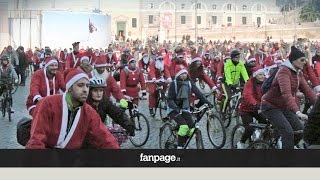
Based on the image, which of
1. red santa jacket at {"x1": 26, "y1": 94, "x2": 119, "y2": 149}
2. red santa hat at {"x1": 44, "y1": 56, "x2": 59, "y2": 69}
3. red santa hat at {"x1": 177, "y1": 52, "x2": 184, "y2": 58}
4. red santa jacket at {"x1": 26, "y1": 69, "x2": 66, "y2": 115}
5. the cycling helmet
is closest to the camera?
red santa jacket at {"x1": 26, "y1": 94, "x2": 119, "y2": 149}

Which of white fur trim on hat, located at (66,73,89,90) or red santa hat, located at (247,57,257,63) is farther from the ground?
red santa hat, located at (247,57,257,63)

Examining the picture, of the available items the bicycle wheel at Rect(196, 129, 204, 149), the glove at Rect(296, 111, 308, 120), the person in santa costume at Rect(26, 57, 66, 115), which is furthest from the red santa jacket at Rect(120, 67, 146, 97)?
the glove at Rect(296, 111, 308, 120)

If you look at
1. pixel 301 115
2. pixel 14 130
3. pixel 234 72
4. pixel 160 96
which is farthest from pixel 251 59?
pixel 14 130

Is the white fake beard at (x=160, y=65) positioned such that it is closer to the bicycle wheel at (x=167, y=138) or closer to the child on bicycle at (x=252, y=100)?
the bicycle wheel at (x=167, y=138)

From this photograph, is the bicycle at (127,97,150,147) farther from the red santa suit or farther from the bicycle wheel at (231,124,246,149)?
the bicycle wheel at (231,124,246,149)

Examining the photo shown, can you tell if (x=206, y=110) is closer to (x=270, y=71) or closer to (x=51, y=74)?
(x=270, y=71)

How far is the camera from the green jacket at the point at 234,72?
6184 millimetres

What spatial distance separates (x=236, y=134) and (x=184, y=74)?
619 millimetres

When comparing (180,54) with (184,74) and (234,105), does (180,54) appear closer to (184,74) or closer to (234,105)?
(184,74)

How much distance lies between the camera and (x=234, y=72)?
630 centimetres

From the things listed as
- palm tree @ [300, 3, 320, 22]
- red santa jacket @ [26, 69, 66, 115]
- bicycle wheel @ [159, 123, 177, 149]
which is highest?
palm tree @ [300, 3, 320, 22]

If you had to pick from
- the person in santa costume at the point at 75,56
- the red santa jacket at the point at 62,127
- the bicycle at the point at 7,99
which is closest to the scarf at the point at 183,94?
the person in santa costume at the point at 75,56

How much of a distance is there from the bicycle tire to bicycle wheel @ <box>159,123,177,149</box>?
0.44 metres

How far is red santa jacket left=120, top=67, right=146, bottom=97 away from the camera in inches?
243
